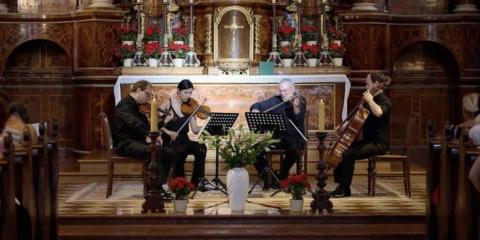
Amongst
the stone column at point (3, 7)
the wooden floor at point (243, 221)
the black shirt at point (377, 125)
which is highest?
the stone column at point (3, 7)

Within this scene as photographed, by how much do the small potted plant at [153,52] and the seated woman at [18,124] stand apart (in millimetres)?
4937

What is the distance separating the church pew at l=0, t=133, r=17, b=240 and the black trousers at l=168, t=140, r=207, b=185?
13.5 ft

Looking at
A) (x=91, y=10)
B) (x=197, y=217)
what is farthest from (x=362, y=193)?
(x=91, y=10)

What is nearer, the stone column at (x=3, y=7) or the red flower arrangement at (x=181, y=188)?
the red flower arrangement at (x=181, y=188)

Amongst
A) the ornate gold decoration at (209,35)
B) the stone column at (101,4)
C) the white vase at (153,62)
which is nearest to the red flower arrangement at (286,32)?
the ornate gold decoration at (209,35)

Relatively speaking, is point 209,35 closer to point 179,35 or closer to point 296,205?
point 179,35

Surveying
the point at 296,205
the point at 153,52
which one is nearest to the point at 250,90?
the point at 153,52

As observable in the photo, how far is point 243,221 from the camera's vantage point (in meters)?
8.80

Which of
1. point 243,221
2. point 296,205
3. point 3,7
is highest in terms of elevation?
point 3,7

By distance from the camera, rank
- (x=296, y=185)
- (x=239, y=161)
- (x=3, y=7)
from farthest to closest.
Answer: (x=3, y=7)
(x=239, y=161)
(x=296, y=185)

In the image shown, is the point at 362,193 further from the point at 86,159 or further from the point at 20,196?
the point at 20,196

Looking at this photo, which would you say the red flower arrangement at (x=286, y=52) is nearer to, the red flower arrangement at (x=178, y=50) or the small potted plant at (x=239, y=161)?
the red flower arrangement at (x=178, y=50)

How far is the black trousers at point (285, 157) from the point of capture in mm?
10664

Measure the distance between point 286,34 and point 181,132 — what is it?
3.60 metres
